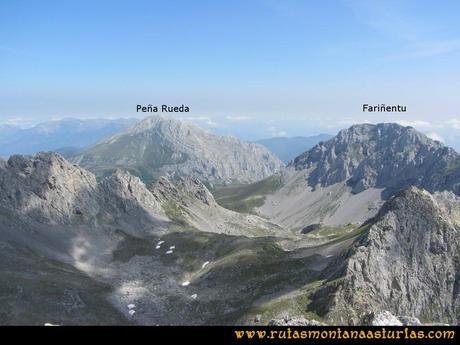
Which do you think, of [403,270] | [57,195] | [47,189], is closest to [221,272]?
[403,270]

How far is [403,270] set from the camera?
8981 cm

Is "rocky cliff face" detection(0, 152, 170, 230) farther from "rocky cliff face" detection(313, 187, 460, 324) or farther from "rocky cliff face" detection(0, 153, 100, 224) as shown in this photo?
"rocky cliff face" detection(313, 187, 460, 324)

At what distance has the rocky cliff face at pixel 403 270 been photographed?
80.0 meters

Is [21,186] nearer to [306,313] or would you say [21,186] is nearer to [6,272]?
[6,272]

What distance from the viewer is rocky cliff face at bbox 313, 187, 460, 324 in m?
80.0

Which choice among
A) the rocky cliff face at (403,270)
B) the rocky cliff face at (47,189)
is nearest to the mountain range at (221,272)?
the rocky cliff face at (403,270)

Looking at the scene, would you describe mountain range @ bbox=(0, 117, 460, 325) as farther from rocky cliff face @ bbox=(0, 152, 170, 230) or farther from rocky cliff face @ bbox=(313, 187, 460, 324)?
rocky cliff face @ bbox=(0, 152, 170, 230)

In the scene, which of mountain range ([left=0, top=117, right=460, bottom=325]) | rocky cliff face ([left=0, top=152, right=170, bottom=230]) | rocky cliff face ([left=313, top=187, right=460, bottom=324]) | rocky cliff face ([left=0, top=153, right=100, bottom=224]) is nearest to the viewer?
rocky cliff face ([left=313, top=187, right=460, bottom=324])

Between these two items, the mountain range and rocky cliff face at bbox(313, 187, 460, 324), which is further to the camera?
the mountain range

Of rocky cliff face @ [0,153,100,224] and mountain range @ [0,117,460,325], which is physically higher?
rocky cliff face @ [0,153,100,224]

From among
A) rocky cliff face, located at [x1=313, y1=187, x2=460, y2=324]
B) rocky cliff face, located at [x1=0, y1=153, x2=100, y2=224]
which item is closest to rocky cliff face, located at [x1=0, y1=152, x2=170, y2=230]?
rocky cliff face, located at [x1=0, y1=153, x2=100, y2=224]

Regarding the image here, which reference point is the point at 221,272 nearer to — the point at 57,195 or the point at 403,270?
the point at 403,270

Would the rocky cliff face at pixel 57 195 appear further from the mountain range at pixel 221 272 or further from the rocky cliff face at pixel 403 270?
the rocky cliff face at pixel 403 270

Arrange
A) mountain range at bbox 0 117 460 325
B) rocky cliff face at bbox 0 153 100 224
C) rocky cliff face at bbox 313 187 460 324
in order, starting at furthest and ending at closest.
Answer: rocky cliff face at bbox 0 153 100 224 → mountain range at bbox 0 117 460 325 → rocky cliff face at bbox 313 187 460 324
